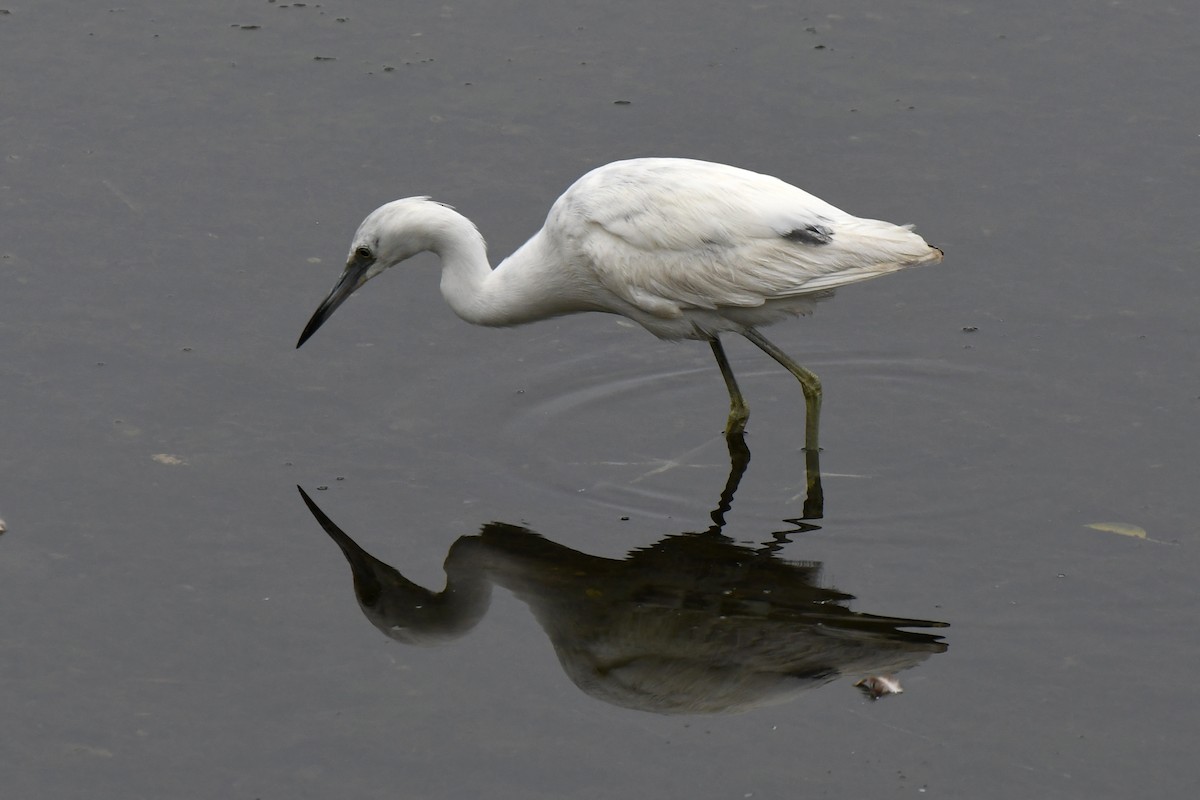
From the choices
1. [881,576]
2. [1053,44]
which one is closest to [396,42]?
[1053,44]

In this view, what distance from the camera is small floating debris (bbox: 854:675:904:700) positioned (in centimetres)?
657

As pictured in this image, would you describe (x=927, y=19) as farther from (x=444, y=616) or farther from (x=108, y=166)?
(x=444, y=616)

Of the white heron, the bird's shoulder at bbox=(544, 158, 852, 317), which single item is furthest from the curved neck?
the bird's shoulder at bbox=(544, 158, 852, 317)

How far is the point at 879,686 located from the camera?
6590 millimetres

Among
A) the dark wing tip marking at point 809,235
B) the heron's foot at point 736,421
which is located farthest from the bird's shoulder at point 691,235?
the heron's foot at point 736,421

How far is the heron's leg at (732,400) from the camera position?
27.7 ft

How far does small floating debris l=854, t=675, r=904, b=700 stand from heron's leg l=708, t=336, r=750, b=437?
209 cm

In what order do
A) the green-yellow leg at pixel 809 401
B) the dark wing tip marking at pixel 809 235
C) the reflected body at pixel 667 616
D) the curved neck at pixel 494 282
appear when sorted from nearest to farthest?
the reflected body at pixel 667 616 → the dark wing tip marking at pixel 809 235 → the green-yellow leg at pixel 809 401 → the curved neck at pixel 494 282

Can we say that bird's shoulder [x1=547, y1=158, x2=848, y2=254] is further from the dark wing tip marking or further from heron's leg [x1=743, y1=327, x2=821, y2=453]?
heron's leg [x1=743, y1=327, x2=821, y2=453]

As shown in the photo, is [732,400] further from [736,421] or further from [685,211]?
[685,211]

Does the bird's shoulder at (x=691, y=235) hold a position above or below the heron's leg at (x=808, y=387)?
above

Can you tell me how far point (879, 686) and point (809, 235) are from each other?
2.18 m

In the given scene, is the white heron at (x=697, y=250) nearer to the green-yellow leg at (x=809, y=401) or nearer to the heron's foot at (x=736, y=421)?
the green-yellow leg at (x=809, y=401)

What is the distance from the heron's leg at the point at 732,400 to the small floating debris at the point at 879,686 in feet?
6.84
